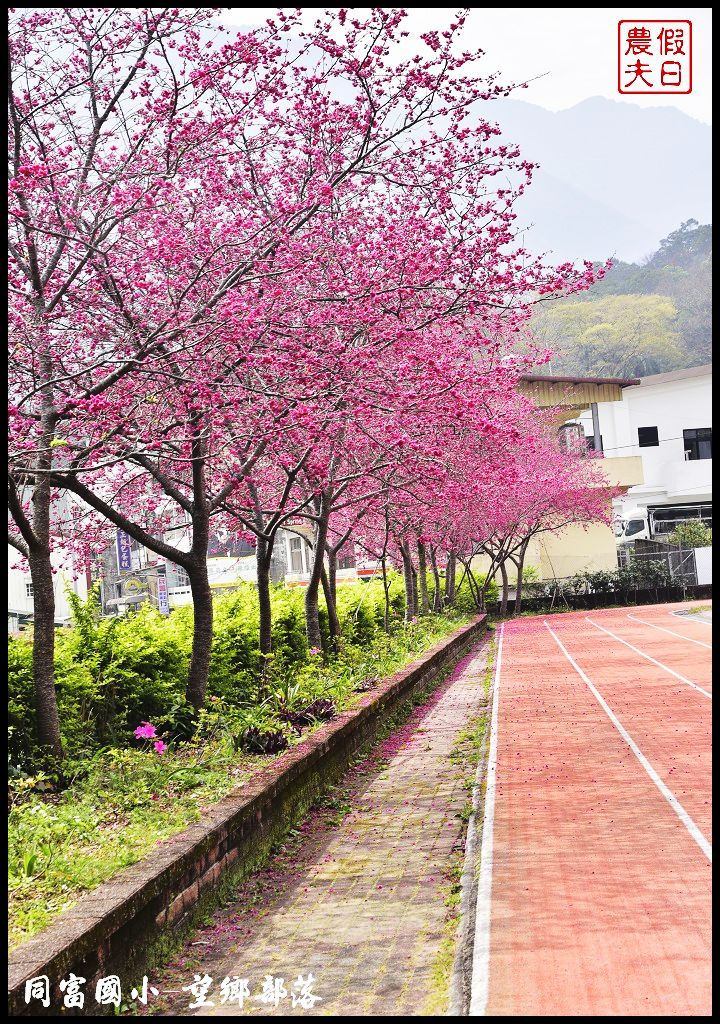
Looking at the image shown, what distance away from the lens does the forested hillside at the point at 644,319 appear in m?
55.0

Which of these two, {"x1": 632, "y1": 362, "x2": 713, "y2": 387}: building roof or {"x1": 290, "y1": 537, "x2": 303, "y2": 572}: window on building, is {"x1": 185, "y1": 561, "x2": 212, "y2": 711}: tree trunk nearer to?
{"x1": 632, "y1": 362, "x2": 713, "y2": 387}: building roof

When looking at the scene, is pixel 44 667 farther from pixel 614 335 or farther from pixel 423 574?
pixel 614 335

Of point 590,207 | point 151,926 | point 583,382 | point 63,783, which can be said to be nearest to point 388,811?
point 63,783

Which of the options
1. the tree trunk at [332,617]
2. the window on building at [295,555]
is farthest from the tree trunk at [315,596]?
the window on building at [295,555]

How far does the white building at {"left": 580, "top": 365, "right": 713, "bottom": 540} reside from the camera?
147 feet

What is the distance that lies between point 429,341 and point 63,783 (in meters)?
5.49

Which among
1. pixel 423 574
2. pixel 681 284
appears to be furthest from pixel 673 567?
pixel 681 284

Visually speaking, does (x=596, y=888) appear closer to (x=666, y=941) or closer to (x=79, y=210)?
(x=666, y=941)

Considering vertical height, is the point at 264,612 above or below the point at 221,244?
below

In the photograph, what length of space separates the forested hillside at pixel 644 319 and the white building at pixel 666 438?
827 centimetres

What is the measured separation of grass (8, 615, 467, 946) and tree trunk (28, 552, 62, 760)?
34 centimetres

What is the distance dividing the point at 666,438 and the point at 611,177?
145 feet

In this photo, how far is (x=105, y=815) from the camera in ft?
20.3

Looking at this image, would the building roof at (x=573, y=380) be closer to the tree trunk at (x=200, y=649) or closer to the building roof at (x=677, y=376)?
the building roof at (x=677, y=376)
